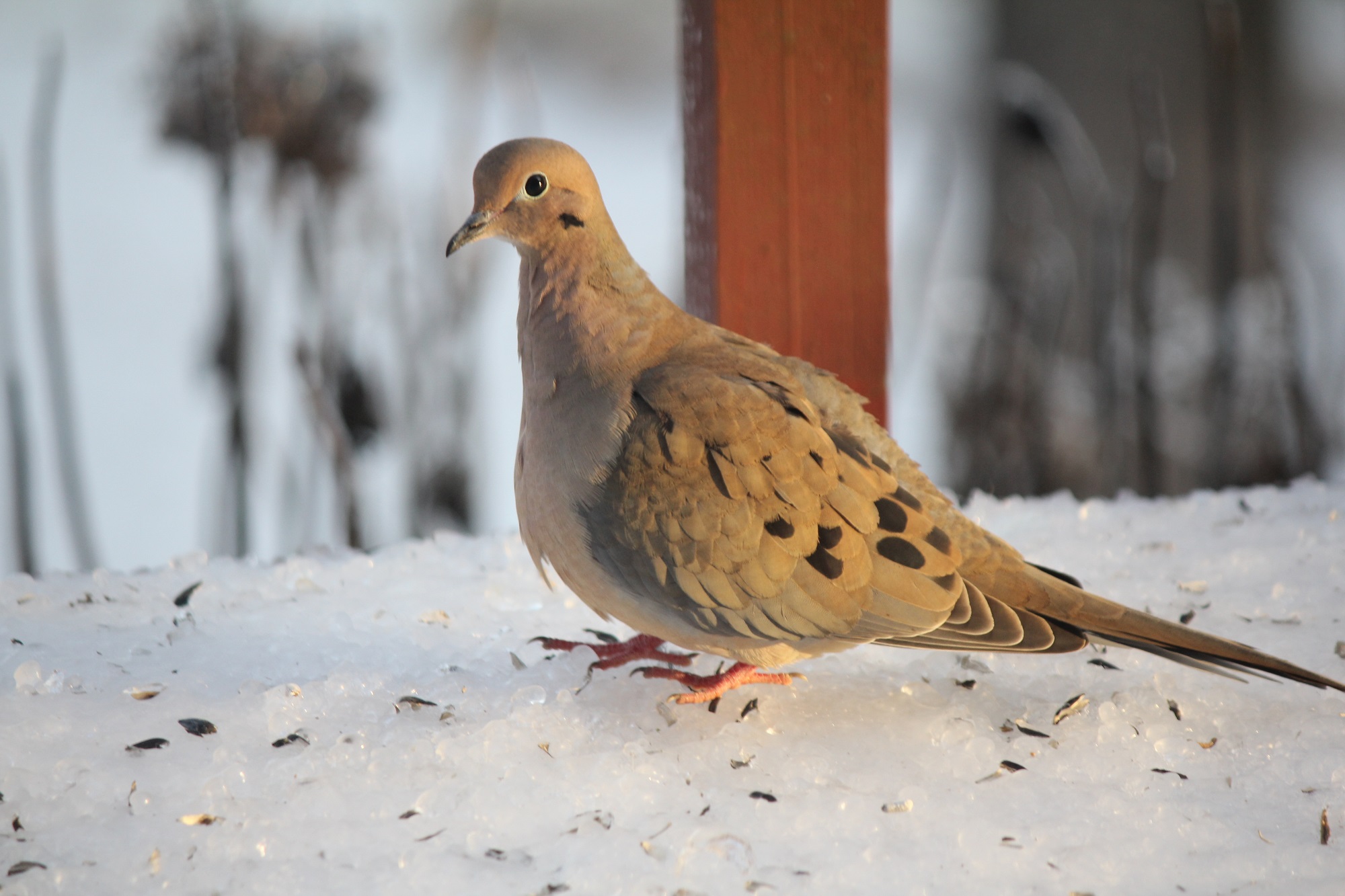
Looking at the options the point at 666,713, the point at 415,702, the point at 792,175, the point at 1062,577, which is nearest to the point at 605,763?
the point at 666,713

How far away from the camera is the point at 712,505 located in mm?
1278

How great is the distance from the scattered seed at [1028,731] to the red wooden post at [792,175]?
100 centimetres

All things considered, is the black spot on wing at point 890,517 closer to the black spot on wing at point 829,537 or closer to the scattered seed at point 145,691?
the black spot on wing at point 829,537

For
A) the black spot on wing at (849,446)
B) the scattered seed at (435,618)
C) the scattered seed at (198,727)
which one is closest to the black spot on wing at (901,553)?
the black spot on wing at (849,446)

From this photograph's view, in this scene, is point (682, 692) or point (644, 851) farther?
point (682, 692)

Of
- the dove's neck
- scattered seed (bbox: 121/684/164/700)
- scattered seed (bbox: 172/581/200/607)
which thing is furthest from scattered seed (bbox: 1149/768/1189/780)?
scattered seed (bbox: 172/581/200/607)

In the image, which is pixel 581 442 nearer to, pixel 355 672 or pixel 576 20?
pixel 355 672

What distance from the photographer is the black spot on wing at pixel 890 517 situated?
135cm

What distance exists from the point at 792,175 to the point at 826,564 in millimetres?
1077

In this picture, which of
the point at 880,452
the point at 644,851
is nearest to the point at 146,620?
the point at 644,851

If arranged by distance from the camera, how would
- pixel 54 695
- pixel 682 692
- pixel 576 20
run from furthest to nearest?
pixel 576 20 < pixel 682 692 < pixel 54 695

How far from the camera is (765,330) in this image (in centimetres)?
210

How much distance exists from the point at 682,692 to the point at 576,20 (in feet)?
8.74

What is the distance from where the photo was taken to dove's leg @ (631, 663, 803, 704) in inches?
54.4
